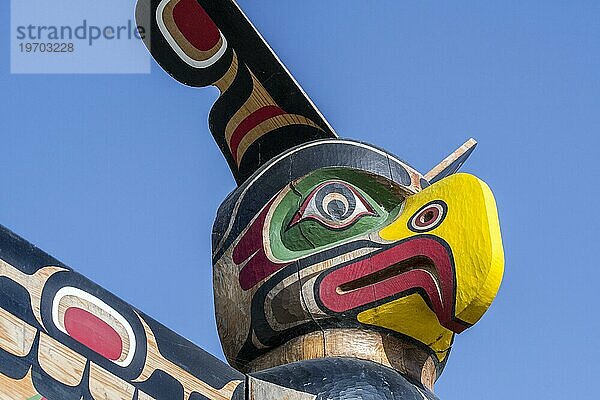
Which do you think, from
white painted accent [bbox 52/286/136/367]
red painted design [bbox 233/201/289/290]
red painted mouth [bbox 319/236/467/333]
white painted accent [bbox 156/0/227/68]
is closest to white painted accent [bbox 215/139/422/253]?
red painted design [bbox 233/201/289/290]

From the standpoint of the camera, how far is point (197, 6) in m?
5.05

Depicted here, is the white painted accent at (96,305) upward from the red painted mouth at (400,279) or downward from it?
downward

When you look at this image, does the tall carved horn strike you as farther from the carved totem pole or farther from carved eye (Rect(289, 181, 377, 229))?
carved eye (Rect(289, 181, 377, 229))

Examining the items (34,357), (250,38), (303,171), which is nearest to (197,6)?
(250,38)

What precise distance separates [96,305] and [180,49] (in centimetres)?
237

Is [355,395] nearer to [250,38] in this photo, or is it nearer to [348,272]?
[348,272]

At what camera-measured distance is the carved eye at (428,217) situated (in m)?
4.05

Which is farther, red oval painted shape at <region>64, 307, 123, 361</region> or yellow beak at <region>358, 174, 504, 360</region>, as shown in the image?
yellow beak at <region>358, 174, 504, 360</region>

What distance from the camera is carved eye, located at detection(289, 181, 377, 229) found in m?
4.37

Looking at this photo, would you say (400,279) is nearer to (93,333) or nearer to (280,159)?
(280,159)

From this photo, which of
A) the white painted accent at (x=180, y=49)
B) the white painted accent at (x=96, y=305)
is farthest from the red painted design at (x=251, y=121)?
the white painted accent at (x=96, y=305)

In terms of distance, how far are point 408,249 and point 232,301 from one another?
0.89m

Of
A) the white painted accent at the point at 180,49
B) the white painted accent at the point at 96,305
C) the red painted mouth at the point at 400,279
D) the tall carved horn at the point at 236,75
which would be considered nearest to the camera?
the white painted accent at the point at 96,305

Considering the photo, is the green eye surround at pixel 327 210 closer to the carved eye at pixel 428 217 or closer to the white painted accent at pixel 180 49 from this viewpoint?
the carved eye at pixel 428 217
